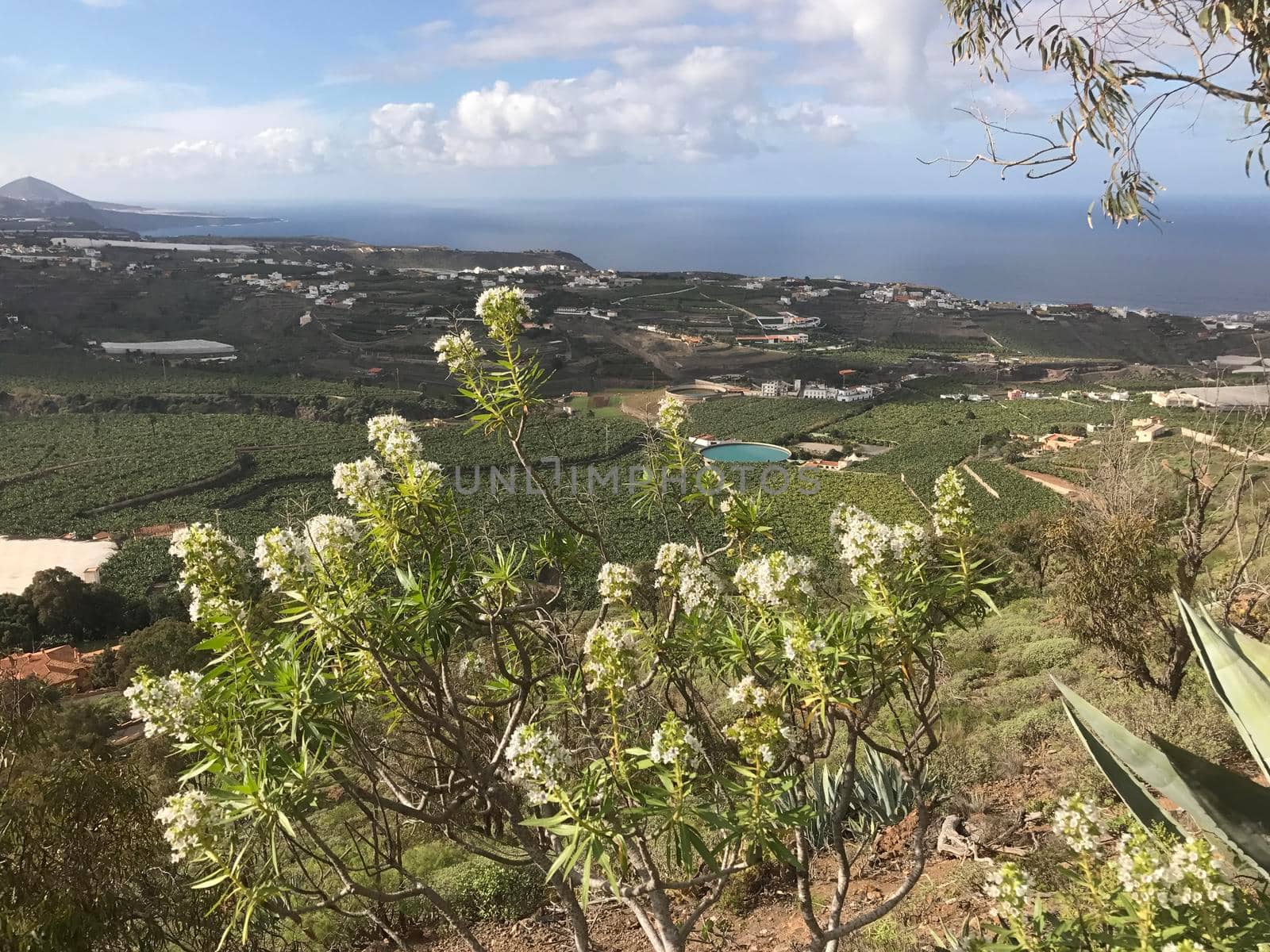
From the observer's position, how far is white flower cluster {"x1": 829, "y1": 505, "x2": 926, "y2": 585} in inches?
79.5

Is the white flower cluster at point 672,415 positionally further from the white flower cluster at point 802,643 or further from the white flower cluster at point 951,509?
the white flower cluster at point 802,643

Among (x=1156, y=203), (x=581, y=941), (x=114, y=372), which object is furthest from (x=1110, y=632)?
(x=114, y=372)

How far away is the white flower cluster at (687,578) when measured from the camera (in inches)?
93.7

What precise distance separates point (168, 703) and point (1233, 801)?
8.60ft

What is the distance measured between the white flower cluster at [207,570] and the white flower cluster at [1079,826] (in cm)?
197

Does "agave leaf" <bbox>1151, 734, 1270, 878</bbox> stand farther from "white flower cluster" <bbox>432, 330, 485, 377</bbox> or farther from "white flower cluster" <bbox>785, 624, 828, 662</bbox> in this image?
"white flower cluster" <bbox>432, 330, 485, 377</bbox>

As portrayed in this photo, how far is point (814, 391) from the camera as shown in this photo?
4891 cm

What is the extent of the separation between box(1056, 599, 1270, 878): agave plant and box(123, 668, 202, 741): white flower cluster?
6.96ft

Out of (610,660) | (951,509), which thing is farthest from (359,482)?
(951,509)

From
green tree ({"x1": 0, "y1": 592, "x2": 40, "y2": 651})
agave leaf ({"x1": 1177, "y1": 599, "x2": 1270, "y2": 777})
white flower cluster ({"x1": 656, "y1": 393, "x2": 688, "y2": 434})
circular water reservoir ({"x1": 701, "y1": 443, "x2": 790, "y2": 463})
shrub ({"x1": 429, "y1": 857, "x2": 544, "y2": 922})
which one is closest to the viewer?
agave leaf ({"x1": 1177, "y1": 599, "x2": 1270, "y2": 777})

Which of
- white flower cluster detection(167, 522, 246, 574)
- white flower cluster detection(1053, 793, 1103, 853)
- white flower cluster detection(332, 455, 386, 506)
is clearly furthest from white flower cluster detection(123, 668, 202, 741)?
white flower cluster detection(1053, 793, 1103, 853)

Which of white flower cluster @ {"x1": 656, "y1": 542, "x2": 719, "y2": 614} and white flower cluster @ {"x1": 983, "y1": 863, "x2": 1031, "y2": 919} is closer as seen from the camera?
white flower cluster @ {"x1": 983, "y1": 863, "x2": 1031, "y2": 919}

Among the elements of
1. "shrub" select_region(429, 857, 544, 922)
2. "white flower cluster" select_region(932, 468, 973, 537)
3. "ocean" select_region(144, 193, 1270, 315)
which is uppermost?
"ocean" select_region(144, 193, 1270, 315)

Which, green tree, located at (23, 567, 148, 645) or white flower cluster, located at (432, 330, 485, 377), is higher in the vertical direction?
white flower cluster, located at (432, 330, 485, 377)
